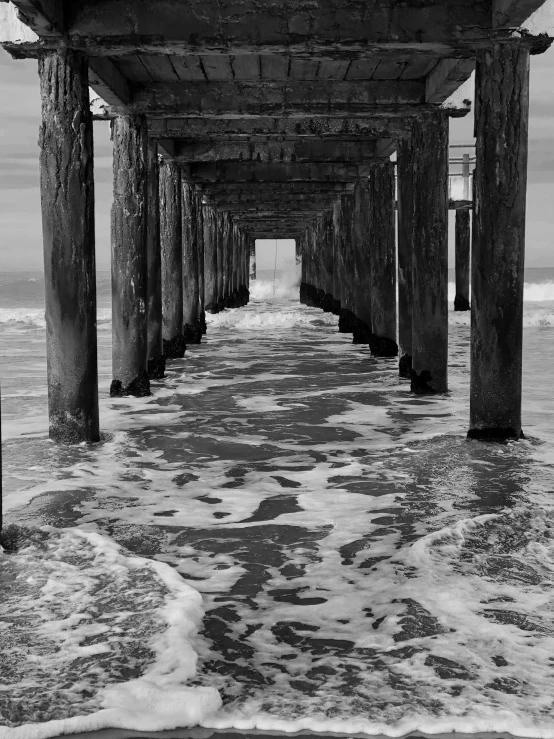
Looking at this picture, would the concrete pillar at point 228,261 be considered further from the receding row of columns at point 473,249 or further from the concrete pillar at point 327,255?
the receding row of columns at point 473,249

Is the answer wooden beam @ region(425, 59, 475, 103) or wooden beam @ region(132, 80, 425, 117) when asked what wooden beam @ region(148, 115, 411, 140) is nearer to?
wooden beam @ region(132, 80, 425, 117)

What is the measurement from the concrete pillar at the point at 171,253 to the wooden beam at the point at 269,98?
3781 mm

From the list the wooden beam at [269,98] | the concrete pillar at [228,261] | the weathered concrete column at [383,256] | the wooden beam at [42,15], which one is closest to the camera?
the wooden beam at [42,15]

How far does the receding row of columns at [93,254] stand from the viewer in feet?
19.9

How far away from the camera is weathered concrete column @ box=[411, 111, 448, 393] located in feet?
26.8

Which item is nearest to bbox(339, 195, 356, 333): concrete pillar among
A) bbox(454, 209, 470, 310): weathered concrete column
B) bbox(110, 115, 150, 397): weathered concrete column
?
bbox(110, 115, 150, 397): weathered concrete column

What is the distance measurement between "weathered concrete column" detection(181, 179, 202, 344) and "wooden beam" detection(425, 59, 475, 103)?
6808 mm

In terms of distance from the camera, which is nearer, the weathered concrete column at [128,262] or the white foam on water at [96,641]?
the white foam on water at [96,641]

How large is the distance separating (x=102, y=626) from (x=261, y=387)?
636cm

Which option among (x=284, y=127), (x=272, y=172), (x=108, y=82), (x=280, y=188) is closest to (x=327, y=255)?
(x=280, y=188)

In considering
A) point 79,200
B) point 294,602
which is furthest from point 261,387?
point 294,602

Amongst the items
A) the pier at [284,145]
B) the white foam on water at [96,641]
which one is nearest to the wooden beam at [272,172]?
the pier at [284,145]

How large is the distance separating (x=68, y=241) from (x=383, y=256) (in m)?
6.25

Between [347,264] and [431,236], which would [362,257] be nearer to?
[347,264]
